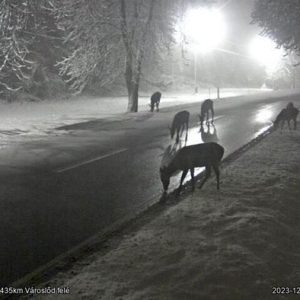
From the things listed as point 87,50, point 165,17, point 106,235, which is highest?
point 165,17

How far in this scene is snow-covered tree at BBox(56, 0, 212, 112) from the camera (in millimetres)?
25156

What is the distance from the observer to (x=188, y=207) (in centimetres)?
764

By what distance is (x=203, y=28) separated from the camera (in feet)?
167

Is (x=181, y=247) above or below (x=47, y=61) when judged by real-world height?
below

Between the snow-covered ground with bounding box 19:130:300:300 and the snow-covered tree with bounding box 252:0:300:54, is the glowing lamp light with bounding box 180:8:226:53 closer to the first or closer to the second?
the snow-covered tree with bounding box 252:0:300:54

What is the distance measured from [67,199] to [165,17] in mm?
20891

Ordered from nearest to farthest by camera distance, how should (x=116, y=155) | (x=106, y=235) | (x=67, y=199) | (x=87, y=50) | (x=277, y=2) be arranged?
(x=106, y=235) → (x=67, y=199) → (x=116, y=155) → (x=87, y=50) → (x=277, y=2)

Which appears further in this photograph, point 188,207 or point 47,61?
point 47,61

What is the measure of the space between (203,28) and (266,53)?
2867 cm

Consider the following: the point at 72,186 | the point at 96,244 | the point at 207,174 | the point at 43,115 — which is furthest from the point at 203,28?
the point at 96,244

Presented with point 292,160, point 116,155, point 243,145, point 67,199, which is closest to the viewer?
point 67,199

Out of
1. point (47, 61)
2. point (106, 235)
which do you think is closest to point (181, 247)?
point (106, 235)

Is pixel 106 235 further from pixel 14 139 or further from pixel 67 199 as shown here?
pixel 14 139

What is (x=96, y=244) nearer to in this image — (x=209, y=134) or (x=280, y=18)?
(x=209, y=134)
